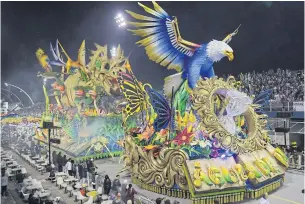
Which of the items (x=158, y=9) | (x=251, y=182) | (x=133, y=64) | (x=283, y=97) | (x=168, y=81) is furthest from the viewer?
(x=133, y=64)

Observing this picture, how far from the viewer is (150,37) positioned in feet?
46.0

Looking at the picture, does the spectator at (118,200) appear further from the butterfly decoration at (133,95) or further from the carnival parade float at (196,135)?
the butterfly decoration at (133,95)

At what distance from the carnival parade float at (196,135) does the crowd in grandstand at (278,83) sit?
13.8 m

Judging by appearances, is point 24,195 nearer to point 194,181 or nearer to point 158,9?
point 194,181

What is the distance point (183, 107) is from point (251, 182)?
4730 millimetres

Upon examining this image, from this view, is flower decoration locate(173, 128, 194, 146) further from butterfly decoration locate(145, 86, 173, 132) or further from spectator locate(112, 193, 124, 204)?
spectator locate(112, 193, 124, 204)

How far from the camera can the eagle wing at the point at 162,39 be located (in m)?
13.8

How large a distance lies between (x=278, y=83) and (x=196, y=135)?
64.4ft

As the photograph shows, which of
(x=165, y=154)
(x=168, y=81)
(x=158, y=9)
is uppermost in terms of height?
(x=158, y=9)

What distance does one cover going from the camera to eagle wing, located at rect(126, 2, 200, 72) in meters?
13.8

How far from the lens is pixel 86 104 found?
83.5 feet

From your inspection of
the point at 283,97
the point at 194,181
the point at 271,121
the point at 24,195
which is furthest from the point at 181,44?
the point at 283,97

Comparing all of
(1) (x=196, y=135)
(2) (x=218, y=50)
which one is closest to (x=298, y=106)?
(2) (x=218, y=50)

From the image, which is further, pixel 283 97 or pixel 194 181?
pixel 283 97
